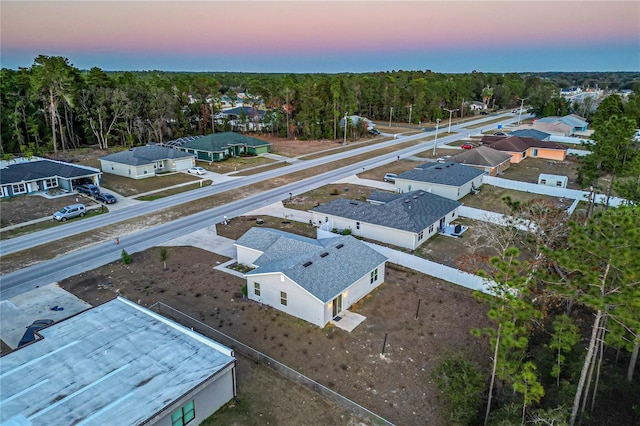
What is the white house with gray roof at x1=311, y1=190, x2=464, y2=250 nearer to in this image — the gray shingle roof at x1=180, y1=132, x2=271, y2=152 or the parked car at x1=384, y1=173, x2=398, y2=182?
the parked car at x1=384, y1=173, x2=398, y2=182

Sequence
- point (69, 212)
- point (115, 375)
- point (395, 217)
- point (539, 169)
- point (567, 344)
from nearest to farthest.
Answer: point (567, 344) → point (115, 375) → point (395, 217) → point (69, 212) → point (539, 169)

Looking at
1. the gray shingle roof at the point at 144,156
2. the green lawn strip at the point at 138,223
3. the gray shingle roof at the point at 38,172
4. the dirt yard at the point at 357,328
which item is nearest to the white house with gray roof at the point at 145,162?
the gray shingle roof at the point at 144,156

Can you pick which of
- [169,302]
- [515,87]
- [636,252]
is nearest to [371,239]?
[169,302]

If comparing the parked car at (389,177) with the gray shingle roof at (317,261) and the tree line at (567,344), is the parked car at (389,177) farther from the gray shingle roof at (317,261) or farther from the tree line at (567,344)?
the tree line at (567,344)

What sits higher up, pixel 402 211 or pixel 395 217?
pixel 402 211

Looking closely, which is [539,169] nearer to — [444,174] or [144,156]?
[444,174]

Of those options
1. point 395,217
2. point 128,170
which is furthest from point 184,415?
point 128,170

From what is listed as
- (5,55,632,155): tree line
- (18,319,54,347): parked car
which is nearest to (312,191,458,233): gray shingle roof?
(18,319,54,347): parked car
